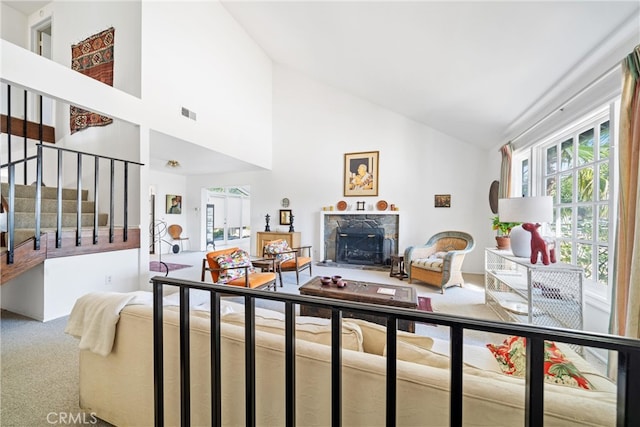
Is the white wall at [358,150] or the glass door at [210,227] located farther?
the glass door at [210,227]

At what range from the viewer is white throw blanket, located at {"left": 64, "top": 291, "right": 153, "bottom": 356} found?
4.02 ft

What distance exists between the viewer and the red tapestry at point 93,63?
11.8ft

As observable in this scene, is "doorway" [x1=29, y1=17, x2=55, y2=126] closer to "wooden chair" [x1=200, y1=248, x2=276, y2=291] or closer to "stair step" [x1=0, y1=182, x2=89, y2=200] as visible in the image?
"stair step" [x1=0, y1=182, x2=89, y2=200]

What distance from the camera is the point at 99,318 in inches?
49.2

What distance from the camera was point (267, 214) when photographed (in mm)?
6461

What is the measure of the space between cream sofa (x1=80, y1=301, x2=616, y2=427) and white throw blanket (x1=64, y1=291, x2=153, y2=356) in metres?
0.04

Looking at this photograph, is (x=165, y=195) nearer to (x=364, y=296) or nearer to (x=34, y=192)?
(x=34, y=192)

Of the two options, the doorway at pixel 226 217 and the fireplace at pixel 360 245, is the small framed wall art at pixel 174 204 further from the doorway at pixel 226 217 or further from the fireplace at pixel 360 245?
the fireplace at pixel 360 245

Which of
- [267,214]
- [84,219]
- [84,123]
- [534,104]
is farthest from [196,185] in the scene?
[534,104]

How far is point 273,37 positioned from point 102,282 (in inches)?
191

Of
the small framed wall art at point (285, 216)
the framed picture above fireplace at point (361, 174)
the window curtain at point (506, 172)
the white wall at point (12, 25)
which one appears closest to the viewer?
the window curtain at point (506, 172)

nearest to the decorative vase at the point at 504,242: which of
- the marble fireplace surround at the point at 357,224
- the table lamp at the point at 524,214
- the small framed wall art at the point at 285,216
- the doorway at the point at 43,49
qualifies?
the table lamp at the point at 524,214

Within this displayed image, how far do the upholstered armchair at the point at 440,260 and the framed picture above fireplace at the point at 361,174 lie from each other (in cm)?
161

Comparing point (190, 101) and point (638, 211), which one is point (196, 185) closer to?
point (190, 101)
